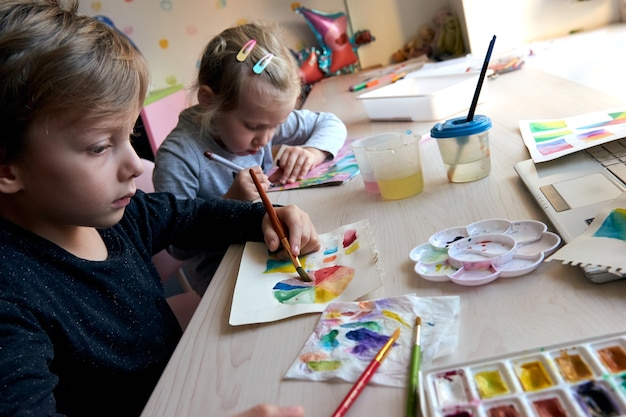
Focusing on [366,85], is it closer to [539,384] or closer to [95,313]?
[95,313]

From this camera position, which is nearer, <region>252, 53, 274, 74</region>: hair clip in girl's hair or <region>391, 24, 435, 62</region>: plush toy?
<region>252, 53, 274, 74</region>: hair clip in girl's hair

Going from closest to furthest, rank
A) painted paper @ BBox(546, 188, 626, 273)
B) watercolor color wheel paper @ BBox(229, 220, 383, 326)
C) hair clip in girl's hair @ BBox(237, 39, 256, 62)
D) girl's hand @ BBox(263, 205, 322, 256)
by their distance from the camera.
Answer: painted paper @ BBox(546, 188, 626, 273) → watercolor color wheel paper @ BBox(229, 220, 383, 326) → girl's hand @ BBox(263, 205, 322, 256) → hair clip in girl's hair @ BBox(237, 39, 256, 62)

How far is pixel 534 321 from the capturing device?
438 millimetres

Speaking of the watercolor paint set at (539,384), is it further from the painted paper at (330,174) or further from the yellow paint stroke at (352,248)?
the painted paper at (330,174)

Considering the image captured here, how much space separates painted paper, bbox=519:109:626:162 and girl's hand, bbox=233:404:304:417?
503 mm

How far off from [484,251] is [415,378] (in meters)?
0.20

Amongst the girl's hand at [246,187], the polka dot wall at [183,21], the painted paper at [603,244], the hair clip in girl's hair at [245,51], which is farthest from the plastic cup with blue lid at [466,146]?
the polka dot wall at [183,21]

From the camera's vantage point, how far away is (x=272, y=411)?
0.40 m

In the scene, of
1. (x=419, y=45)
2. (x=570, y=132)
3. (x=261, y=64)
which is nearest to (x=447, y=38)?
(x=419, y=45)

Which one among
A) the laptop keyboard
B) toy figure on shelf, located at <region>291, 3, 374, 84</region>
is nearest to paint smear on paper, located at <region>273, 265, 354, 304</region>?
the laptop keyboard

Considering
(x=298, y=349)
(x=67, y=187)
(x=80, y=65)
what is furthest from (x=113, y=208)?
(x=298, y=349)

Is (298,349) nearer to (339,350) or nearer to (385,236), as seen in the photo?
(339,350)

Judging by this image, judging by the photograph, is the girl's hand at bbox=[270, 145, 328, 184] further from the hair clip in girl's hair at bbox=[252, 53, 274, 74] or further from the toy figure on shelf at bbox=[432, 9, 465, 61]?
the toy figure on shelf at bbox=[432, 9, 465, 61]

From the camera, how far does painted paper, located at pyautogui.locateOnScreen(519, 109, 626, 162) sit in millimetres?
721
